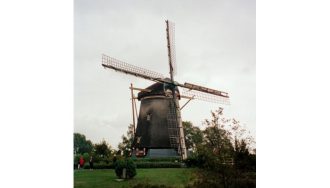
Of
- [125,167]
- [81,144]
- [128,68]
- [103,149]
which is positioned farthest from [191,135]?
[81,144]

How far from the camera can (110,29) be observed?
9.39m

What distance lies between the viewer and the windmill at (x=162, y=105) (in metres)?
10.3

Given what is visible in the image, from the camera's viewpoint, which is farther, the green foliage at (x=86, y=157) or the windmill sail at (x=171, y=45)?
the windmill sail at (x=171, y=45)

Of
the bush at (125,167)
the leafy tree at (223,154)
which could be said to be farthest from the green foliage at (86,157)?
the leafy tree at (223,154)

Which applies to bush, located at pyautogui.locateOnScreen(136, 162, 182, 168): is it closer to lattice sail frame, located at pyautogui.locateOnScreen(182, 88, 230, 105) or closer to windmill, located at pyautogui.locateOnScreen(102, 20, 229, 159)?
windmill, located at pyautogui.locateOnScreen(102, 20, 229, 159)

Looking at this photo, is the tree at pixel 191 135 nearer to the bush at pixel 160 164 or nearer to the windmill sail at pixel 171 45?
the bush at pixel 160 164

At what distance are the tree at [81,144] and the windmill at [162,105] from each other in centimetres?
152

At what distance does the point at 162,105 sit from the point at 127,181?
5147 mm

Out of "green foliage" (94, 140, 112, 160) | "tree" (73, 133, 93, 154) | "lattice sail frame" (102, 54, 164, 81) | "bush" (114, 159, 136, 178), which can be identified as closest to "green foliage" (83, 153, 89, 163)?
"tree" (73, 133, 93, 154)

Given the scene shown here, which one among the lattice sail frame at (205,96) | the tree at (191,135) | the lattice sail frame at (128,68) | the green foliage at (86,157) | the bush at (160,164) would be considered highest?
the lattice sail frame at (128,68)

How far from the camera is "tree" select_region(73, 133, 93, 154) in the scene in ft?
28.8

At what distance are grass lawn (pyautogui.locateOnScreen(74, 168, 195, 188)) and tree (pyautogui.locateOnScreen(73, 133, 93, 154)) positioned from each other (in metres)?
0.58
